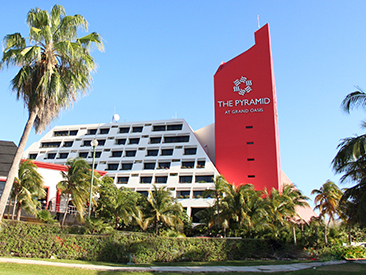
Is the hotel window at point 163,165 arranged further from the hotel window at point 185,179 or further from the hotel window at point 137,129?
the hotel window at point 137,129

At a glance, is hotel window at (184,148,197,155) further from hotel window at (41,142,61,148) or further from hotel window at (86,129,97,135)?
hotel window at (41,142,61,148)

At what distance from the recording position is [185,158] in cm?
5603

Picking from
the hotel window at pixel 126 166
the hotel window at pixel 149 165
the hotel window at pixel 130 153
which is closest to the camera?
the hotel window at pixel 149 165

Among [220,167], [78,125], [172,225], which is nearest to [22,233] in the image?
[172,225]

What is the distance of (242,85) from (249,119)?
17.9 feet

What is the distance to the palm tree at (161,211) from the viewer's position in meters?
33.0

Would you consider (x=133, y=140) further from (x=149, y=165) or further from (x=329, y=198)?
(x=329, y=198)

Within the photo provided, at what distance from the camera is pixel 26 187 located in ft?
87.7

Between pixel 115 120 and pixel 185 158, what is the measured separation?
67.6 ft

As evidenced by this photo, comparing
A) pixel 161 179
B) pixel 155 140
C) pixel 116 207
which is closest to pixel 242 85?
pixel 155 140

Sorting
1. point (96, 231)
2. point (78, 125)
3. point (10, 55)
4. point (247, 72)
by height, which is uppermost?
point (247, 72)

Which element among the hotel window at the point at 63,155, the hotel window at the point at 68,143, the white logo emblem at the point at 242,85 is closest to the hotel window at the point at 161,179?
the white logo emblem at the point at 242,85

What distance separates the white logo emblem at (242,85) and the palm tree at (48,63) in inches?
1440

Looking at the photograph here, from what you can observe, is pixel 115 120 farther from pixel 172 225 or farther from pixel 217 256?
pixel 217 256
